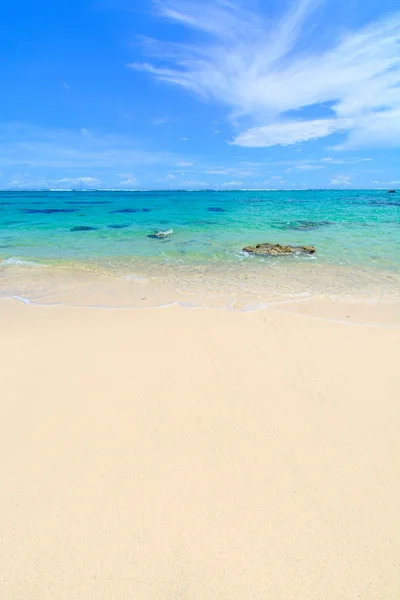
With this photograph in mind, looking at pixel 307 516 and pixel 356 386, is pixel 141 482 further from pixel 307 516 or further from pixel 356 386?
pixel 356 386

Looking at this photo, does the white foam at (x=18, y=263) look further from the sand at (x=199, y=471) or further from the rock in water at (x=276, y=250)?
the rock in water at (x=276, y=250)

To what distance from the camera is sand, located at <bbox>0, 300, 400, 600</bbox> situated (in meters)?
2.00

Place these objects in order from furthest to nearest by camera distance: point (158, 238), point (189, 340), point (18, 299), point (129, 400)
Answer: point (158, 238)
point (18, 299)
point (189, 340)
point (129, 400)

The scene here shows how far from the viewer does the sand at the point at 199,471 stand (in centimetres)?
200

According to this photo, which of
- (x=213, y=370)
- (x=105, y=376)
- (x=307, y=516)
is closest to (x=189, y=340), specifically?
(x=213, y=370)

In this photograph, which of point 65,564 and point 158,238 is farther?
point 158,238

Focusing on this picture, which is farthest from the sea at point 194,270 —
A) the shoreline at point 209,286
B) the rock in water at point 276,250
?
the rock in water at point 276,250

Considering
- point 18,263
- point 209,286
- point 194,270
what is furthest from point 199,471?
point 18,263

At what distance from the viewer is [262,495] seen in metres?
2.46

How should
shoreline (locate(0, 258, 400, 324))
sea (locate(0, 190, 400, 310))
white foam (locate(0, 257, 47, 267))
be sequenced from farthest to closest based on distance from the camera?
white foam (locate(0, 257, 47, 267)), sea (locate(0, 190, 400, 310)), shoreline (locate(0, 258, 400, 324))

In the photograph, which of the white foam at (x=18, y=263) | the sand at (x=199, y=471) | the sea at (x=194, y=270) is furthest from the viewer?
the white foam at (x=18, y=263)

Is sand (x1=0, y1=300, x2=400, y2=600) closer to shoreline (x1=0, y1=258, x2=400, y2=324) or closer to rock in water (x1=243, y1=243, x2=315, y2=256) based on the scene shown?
shoreline (x1=0, y1=258, x2=400, y2=324)

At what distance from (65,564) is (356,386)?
3500 millimetres

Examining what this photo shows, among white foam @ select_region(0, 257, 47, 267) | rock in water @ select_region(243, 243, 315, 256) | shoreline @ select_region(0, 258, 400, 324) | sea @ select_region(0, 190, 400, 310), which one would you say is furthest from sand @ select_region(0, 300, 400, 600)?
rock in water @ select_region(243, 243, 315, 256)
